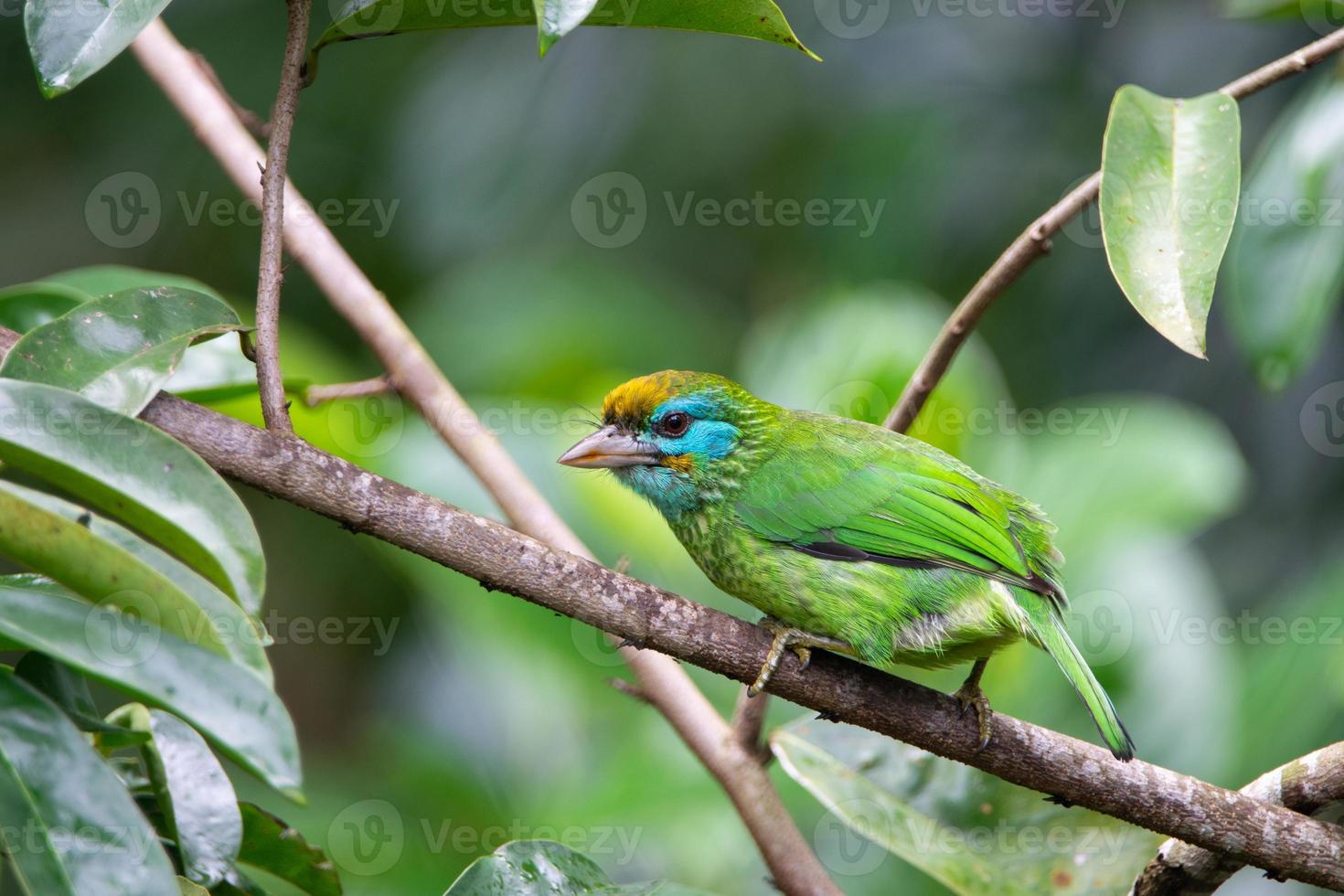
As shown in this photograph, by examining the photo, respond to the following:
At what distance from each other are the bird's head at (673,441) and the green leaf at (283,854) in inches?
42.9

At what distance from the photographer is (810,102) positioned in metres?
4.84

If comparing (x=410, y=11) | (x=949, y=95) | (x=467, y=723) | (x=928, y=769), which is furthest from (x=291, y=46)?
(x=949, y=95)

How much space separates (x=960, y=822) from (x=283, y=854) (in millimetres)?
1325

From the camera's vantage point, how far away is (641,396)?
2754 mm

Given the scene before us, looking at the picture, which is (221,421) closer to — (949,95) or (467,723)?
(467,723)

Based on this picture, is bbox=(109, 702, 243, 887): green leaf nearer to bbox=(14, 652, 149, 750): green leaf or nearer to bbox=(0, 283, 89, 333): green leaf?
bbox=(14, 652, 149, 750): green leaf

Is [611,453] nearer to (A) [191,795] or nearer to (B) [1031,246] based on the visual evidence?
(B) [1031,246]

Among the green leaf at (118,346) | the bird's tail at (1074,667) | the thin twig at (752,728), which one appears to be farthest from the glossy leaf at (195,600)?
the bird's tail at (1074,667)

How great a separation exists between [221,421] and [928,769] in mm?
1610

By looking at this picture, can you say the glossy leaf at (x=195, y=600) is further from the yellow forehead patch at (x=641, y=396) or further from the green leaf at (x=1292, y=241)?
the green leaf at (x=1292, y=241)

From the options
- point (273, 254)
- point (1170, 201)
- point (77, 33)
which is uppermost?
point (77, 33)

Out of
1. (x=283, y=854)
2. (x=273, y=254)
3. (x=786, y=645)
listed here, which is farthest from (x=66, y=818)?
(x=786, y=645)

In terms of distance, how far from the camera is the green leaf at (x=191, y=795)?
1.57 meters

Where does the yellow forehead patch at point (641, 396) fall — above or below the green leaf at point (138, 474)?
below
